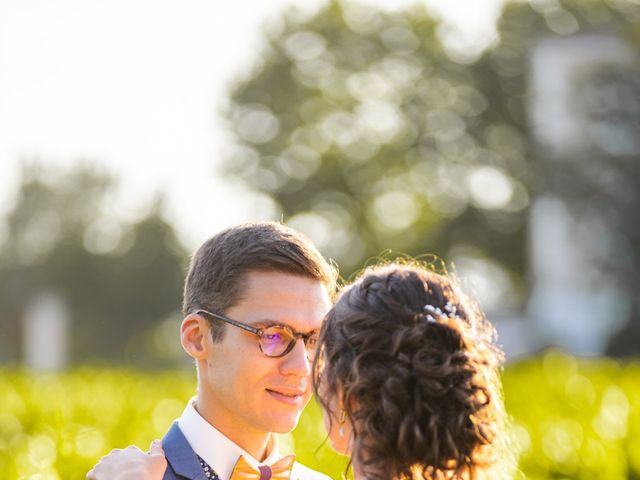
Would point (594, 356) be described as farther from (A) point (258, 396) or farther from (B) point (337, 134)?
(A) point (258, 396)

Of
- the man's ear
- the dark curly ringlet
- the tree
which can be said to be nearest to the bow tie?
the man's ear

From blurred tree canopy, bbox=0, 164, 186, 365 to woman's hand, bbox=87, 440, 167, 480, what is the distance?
4280 centimetres

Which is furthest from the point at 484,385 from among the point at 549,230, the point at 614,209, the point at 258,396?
the point at 549,230

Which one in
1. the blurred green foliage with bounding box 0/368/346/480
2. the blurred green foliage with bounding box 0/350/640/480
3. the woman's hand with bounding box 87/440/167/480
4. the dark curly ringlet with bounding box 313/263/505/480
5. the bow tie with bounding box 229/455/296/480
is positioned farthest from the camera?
the blurred green foliage with bounding box 0/350/640/480

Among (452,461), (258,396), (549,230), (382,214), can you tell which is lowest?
(382,214)

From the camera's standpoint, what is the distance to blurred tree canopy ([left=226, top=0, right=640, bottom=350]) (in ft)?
121

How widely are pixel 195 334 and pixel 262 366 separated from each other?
0.24m

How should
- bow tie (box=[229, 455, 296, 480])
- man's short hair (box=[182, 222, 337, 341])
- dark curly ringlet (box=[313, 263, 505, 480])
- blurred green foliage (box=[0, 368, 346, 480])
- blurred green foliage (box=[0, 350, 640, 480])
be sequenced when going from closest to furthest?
dark curly ringlet (box=[313, 263, 505, 480]) < bow tie (box=[229, 455, 296, 480]) < man's short hair (box=[182, 222, 337, 341]) < blurred green foliage (box=[0, 368, 346, 480]) < blurred green foliage (box=[0, 350, 640, 480])

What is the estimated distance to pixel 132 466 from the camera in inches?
122

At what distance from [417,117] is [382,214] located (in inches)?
136

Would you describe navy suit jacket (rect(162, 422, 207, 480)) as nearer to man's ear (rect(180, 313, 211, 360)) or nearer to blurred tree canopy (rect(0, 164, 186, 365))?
man's ear (rect(180, 313, 211, 360))

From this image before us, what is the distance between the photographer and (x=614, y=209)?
27.8 metres

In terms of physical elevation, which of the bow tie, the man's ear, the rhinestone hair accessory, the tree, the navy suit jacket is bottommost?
the tree

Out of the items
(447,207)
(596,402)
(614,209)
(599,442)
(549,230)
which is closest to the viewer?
(599,442)
